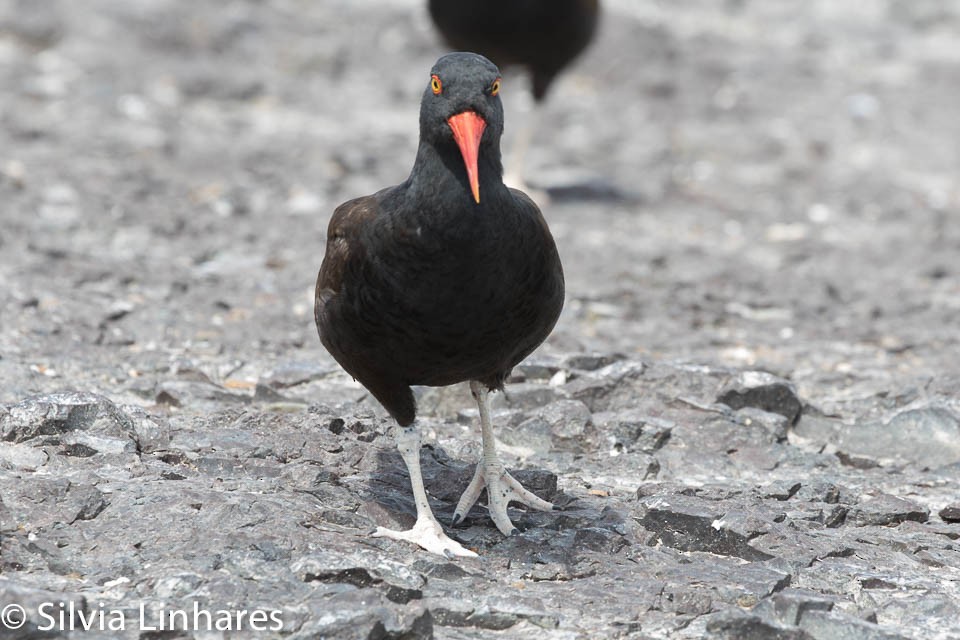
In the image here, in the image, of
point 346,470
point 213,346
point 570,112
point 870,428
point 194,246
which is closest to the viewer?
point 346,470

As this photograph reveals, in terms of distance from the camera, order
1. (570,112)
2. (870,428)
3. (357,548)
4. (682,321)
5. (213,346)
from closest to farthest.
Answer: (357,548)
(870,428)
(213,346)
(682,321)
(570,112)

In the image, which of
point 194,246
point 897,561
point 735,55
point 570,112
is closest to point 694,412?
point 897,561

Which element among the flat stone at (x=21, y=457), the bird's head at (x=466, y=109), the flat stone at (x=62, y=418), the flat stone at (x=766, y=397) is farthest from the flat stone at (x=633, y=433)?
the flat stone at (x=21, y=457)

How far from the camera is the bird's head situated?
4160 mm

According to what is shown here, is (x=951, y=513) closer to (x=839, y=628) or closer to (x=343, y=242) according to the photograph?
(x=839, y=628)

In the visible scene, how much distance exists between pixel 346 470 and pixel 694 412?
5.64 feet

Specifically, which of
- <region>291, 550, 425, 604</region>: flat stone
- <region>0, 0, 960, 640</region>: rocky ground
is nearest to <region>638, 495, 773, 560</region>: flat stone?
<region>0, 0, 960, 640</region>: rocky ground

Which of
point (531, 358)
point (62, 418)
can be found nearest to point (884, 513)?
point (531, 358)

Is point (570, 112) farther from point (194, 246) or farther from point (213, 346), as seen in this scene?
point (213, 346)

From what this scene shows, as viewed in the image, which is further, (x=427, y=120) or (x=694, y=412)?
(x=694, y=412)

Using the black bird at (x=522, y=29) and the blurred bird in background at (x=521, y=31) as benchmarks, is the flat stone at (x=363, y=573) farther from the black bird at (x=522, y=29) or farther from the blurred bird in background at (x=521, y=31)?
the black bird at (x=522, y=29)

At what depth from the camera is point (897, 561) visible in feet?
14.9

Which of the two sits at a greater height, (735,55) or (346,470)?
(735,55)

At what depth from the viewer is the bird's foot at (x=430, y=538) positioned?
4430mm
